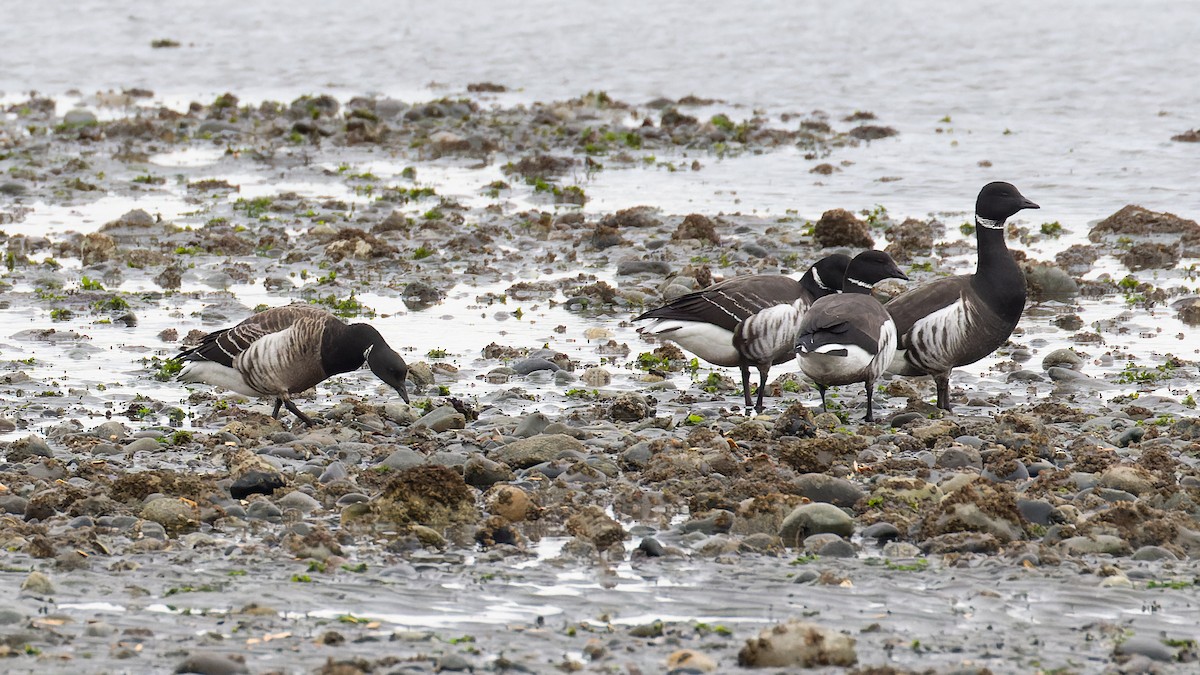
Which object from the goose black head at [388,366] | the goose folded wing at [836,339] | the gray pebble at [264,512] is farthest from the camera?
the goose black head at [388,366]

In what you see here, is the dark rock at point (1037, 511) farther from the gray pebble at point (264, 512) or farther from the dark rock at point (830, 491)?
the gray pebble at point (264, 512)

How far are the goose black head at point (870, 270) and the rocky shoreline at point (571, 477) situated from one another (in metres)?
1.06

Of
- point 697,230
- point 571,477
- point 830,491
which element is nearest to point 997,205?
point 830,491

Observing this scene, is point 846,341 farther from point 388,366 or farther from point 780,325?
point 388,366

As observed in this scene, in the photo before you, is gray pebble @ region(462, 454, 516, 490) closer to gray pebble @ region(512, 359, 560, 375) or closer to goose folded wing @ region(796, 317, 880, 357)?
goose folded wing @ region(796, 317, 880, 357)

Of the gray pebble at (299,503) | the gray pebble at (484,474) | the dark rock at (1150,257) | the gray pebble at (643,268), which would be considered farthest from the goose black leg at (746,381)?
the dark rock at (1150,257)

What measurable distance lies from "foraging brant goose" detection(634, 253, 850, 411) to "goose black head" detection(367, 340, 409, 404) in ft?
7.15

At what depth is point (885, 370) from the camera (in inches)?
503

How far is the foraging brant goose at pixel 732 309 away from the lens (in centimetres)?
1302

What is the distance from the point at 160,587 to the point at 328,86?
98.8 ft

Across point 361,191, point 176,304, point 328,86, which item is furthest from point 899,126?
point 176,304

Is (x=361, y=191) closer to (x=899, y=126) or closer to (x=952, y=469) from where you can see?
(x=899, y=126)

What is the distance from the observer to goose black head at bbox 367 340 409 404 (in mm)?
12469

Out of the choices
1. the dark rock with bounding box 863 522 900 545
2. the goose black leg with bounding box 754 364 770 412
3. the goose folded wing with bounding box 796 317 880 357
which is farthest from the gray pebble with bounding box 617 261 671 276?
the dark rock with bounding box 863 522 900 545
